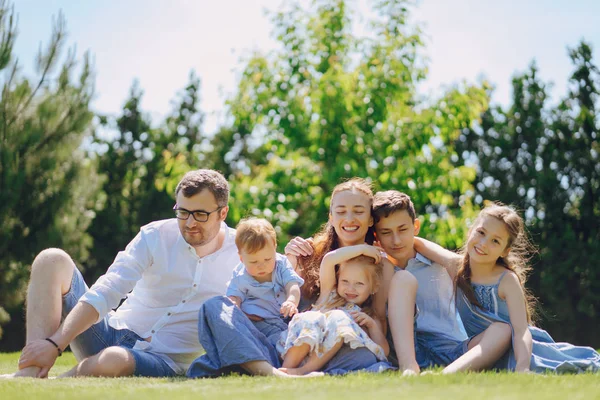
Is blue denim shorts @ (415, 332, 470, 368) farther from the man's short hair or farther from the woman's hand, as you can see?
the man's short hair

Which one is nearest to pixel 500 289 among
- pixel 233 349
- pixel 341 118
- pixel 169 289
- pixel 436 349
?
pixel 436 349

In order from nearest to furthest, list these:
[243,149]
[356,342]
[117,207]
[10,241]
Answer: [356,342]
[10,241]
[117,207]
[243,149]

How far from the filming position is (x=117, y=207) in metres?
12.6

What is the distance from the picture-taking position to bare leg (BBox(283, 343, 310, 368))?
12.5 feet

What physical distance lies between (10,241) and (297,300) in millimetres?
7057

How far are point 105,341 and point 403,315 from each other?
5.70 ft

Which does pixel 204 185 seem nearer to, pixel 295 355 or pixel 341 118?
pixel 295 355

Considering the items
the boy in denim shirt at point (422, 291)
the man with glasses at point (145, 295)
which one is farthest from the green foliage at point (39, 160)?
the boy in denim shirt at point (422, 291)

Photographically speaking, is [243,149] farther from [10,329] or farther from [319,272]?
[319,272]

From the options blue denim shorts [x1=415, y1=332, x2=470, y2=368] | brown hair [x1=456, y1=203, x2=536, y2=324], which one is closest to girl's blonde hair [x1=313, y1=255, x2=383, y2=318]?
blue denim shorts [x1=415, y1=332, x2=470, y2=368]

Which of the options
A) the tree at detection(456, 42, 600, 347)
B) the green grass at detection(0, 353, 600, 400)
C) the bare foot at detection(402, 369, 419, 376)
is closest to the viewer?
the green grass at detection(0, 353, 600, 400)

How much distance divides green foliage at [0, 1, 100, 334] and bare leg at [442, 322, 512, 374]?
7483mm

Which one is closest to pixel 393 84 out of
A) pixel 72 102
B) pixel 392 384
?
pixel 72 102

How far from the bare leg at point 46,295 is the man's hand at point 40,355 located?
0.03 m
